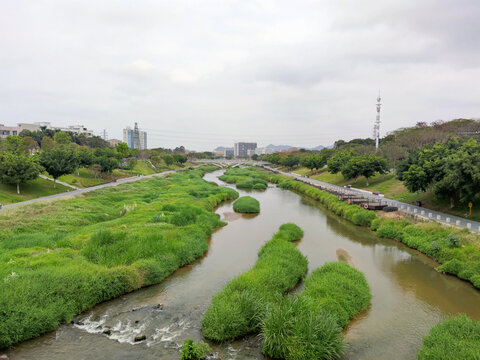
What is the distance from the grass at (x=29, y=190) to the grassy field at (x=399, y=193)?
51583 millimetres

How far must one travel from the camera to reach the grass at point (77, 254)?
1310 centimetres

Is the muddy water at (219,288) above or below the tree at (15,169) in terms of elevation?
below

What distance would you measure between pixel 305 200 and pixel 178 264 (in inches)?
1475

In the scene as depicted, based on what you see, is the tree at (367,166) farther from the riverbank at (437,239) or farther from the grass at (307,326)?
the grass at (307,326)

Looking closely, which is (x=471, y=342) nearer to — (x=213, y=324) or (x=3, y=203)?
(x=213, y=324)

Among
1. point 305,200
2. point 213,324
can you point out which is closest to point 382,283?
point 213,324

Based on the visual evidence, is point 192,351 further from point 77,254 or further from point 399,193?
point 399,193

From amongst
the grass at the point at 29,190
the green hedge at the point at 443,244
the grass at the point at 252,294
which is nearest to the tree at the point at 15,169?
the grass at the point at 29,190

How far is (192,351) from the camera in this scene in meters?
11.5

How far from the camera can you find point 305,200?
54375 mm

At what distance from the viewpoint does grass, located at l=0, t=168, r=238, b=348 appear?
43.0 ft

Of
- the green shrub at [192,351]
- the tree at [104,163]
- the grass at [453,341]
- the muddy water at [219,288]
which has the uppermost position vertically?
the tree at [104,163]

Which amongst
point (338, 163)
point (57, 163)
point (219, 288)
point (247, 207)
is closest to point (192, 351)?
point (219, 288)

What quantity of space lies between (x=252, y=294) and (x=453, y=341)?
8.55 m
